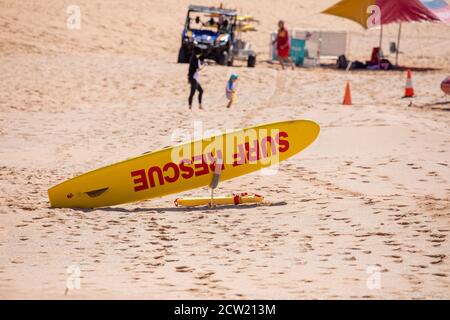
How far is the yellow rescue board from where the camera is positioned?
11.3 meters

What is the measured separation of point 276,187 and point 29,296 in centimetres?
570

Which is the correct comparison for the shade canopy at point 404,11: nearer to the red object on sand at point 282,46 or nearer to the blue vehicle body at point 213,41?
the red object on sand at point 282,46

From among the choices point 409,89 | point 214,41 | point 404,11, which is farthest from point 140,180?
point 404,11

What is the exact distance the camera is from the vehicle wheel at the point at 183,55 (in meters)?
25.3

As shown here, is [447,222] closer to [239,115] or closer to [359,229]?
[359,229]


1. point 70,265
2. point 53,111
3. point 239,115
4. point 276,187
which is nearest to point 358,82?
point 239,115

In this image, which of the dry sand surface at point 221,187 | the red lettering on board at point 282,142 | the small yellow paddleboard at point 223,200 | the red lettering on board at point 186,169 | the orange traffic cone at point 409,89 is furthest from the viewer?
the orange traffic cone at point 409,89

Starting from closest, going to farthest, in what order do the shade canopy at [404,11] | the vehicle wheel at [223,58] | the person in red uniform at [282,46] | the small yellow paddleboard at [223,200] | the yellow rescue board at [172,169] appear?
the small yellow paddleboard at [223,200], the yellow rescue board at [172,169], the person in red uniform at [282,46], the vehicle wheel at [223,58], the shade canopy at [404,11]

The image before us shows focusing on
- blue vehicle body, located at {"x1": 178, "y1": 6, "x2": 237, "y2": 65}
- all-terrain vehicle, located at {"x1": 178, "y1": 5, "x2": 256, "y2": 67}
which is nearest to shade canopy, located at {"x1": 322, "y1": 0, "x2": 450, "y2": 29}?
all-terrain vehicle, located at {"x1": 178, "y1": 5, "x2": 256, "y2": 67}

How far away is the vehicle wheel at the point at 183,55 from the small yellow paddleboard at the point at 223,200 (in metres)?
14.3

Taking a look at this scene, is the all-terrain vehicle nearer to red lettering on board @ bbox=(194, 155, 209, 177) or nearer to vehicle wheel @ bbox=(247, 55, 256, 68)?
vehicle wheel @ bbox=(247, 55, 256, 68)

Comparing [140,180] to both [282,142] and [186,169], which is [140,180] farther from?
[282,142]

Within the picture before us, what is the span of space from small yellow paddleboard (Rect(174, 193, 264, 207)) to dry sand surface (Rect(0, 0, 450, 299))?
237 millimetres

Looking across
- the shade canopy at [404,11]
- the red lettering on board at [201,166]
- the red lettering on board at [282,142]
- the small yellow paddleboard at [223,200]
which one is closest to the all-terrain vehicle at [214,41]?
the shade canopy at [404,11]
